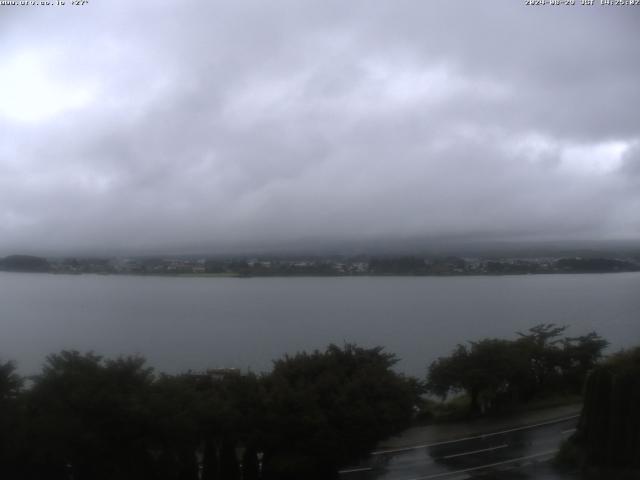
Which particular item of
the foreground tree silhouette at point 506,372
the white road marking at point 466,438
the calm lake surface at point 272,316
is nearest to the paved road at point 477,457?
the white road marking at point 466,438

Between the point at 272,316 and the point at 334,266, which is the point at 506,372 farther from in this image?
the point at 334,266

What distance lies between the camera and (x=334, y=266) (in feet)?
182

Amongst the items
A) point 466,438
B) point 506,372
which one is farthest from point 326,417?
point 506,372

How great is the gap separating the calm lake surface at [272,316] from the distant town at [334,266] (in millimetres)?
2136

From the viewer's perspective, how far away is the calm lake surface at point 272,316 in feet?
93.1

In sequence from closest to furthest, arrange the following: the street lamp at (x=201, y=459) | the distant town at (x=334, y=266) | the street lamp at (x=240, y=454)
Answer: the street lamp at (x=201, y=459) → the street lamp at (x=240, y=454) → the distant town at (x=334, y=266)

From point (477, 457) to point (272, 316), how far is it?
27.9 m

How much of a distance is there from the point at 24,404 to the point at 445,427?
10.9 meters

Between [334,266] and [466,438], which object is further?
[334,266]

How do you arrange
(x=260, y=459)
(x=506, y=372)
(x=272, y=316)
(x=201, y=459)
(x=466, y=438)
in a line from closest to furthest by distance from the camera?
(x=201, y=459), (x=260, y=459), (x=466, y=438), (x=506, y=372), (x=272, y=316)

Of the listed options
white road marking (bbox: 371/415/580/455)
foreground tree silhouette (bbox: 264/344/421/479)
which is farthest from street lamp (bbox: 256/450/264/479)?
white road marking (bbox: 371/415/580/455)

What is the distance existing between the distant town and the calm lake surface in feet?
7.01

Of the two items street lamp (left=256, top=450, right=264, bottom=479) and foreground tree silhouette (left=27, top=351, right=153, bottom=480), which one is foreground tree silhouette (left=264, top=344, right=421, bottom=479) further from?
foreground tree silhouette (left=27, top=351, right=153, bottom=480)

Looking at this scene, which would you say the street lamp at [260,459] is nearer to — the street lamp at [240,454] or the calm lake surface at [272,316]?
the street lamp at [240,454]
